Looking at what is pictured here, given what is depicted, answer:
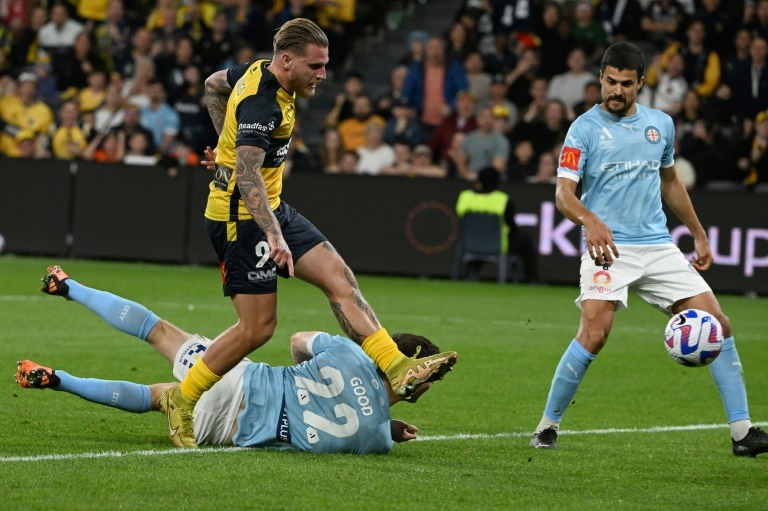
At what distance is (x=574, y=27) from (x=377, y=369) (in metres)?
15.4

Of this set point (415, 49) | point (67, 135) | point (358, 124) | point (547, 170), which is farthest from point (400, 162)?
point (67, 135)

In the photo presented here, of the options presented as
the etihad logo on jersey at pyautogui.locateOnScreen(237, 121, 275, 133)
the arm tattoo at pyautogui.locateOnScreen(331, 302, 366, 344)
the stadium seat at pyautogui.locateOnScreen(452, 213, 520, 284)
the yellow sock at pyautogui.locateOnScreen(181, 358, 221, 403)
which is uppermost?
the etihad logo on jersey at pyautogui.locateOnScreen(237, 121, 275, 133)

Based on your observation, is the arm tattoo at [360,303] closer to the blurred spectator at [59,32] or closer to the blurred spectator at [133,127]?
the blurred spectator at [133,127]

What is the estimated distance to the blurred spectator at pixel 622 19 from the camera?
2139cm

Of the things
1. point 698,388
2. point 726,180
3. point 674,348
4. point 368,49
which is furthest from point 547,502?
point 368,49

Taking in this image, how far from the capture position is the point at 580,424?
832 cm

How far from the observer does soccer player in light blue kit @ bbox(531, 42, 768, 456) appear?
731 centimetres

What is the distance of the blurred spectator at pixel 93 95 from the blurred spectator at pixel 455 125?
5.94m


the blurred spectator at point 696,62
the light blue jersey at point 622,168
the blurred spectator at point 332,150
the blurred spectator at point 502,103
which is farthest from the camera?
the blurred spectator at point 502,103

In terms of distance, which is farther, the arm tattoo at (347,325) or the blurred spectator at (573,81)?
the blurred spectator at (573,81)

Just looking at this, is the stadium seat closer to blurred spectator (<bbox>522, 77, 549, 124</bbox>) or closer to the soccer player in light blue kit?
blurred spectator (<bbox>522, 77, 549, 124</bbox>)

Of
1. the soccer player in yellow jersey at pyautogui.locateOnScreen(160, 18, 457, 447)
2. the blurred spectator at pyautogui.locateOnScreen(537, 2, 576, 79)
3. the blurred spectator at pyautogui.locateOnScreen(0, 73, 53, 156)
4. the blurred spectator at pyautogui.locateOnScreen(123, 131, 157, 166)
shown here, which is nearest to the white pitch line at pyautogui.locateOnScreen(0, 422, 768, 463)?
the soccer player in yellow jersey at pyautogui.locateOnScreen(160, 18, 457, 447)

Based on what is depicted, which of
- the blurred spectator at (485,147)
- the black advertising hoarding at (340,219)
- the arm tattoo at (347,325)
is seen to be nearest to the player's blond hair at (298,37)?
the arm tattoo at (347,325)

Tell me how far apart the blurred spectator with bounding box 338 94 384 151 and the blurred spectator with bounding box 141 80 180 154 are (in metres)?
2.81
